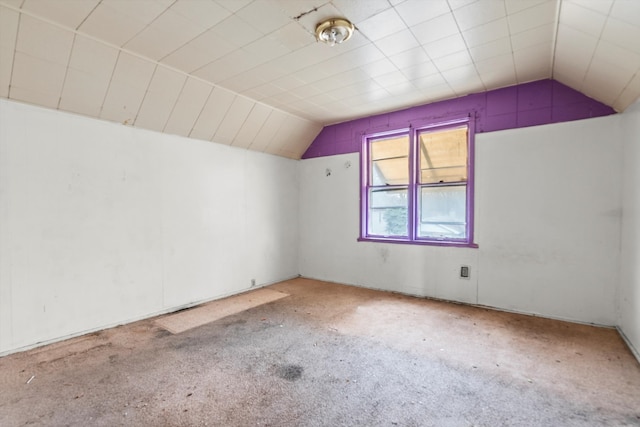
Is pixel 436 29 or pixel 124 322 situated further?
pixel 124 322

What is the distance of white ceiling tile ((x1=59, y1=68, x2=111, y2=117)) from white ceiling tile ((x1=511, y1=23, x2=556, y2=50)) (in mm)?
3616

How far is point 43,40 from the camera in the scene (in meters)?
2.29

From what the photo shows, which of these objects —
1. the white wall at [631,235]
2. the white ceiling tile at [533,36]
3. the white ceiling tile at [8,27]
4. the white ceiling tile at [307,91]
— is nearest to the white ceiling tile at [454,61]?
the white ceiling tile at [533,36]

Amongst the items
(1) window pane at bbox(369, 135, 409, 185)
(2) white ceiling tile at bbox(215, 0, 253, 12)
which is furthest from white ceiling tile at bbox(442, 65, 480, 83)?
(2) white ceiling tile at bbox(215, 0, 253, 12)

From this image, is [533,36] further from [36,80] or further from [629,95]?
[36,80]

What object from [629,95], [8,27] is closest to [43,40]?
[8,27]

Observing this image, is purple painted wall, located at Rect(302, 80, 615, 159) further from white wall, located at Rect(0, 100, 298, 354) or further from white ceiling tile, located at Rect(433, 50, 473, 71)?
white wall, located at Rect(0, 100, 298, 354)

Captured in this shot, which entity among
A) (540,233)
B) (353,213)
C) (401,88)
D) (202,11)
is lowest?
(540,233)

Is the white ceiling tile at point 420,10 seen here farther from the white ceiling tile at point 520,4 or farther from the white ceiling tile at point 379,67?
the white ceiling tile at point 379,67

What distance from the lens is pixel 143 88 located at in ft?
9.86

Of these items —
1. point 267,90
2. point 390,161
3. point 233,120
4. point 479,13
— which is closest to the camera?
point 479,13

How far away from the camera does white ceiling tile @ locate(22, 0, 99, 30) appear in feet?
6.51

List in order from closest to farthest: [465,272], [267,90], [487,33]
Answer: [487,33]
[267,90]
[465,272]

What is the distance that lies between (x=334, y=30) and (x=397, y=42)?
61cm
